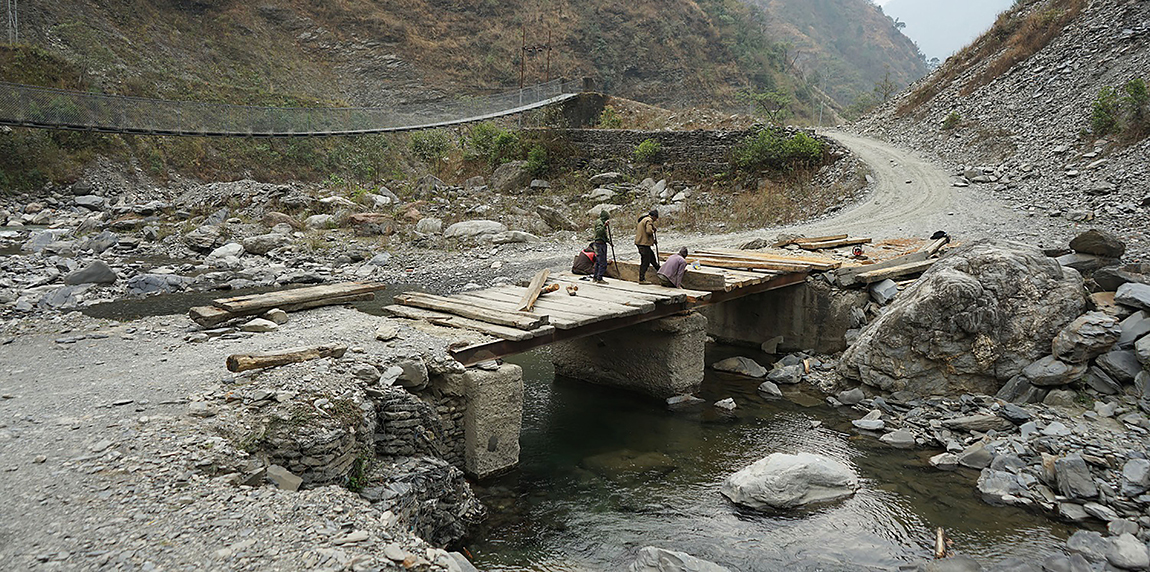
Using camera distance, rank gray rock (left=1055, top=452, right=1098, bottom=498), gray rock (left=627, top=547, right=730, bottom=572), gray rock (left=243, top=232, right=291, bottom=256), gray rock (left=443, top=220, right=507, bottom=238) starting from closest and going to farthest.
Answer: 1. gray rock (left=627, top=547, right=730, bottom=572)
2. gray rock (left=1055, top=452, right=1098, bottom=498)
3. gray rock (left=243, top=232, right=291, bottom=256)
4. gray rock (left=443, top=220, right=507, bottom=238)

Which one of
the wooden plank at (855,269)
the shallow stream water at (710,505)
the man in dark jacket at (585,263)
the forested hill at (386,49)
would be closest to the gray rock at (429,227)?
the man in dark jacket at (585,263)

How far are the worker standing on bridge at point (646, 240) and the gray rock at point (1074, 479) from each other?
224 inches

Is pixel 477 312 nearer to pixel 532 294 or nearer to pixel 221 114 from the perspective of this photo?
pixel 532 294

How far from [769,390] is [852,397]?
1.19 metres

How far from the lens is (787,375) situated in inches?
444

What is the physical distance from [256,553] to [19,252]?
17.0 m

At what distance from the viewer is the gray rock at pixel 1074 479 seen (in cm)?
703

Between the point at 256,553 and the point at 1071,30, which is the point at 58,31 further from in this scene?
the point at 1071,30

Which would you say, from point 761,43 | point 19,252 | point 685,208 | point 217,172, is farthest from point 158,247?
point 761,43

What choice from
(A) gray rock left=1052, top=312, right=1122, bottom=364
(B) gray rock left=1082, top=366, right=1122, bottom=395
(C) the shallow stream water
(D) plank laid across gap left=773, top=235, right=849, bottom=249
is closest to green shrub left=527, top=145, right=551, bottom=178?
(D) plank laid across gap left=773, top=235, right=849, bottom=249

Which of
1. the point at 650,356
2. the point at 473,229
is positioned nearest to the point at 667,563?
the point at 650,356

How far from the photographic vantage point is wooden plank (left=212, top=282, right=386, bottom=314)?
873 centimetres

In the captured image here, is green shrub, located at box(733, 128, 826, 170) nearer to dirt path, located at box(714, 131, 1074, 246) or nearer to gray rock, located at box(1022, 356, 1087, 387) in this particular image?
dirt path, located at box(714, 131, 1074, 246)

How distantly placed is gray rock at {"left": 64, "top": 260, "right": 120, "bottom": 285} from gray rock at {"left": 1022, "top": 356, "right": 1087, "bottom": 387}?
52.6ft
